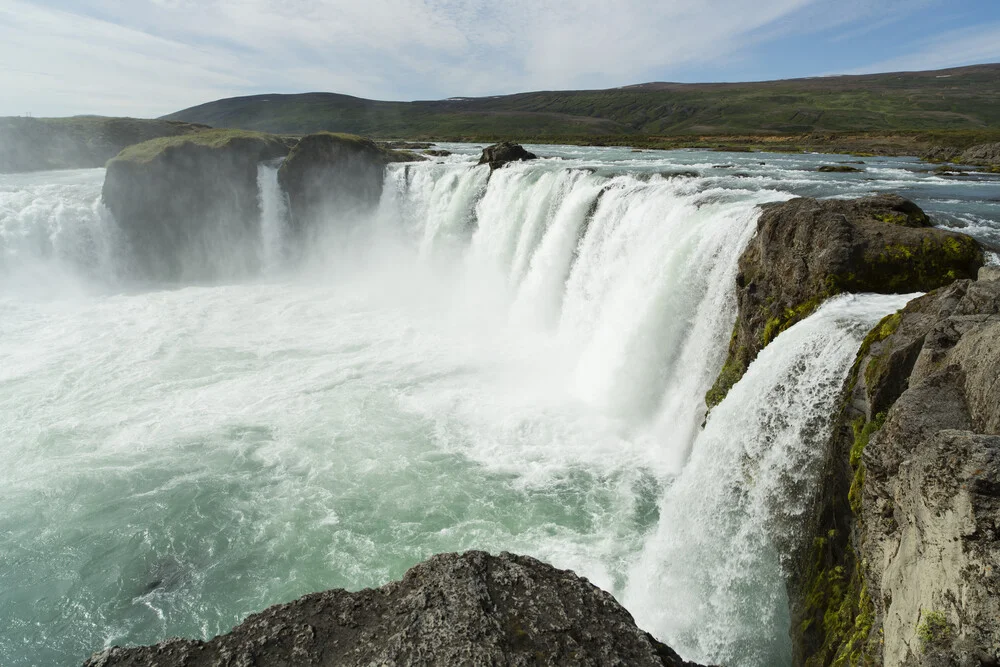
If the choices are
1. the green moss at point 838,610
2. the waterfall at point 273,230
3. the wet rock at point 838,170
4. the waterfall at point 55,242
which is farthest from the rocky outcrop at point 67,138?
the green moss at point 838,610

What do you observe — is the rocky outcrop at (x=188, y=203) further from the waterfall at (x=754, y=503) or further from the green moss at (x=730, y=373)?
the waterfall at (x=754, y=503)

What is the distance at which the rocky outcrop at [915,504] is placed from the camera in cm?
370

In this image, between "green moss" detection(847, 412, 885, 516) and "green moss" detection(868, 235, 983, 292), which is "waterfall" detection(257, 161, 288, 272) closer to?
"green moss" detection(868, 235, 983, 292)

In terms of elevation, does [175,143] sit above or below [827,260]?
above

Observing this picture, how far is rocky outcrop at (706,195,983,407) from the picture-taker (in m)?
9.62

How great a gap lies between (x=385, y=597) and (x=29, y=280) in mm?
36093

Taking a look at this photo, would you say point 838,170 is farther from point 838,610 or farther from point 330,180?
point 330,180

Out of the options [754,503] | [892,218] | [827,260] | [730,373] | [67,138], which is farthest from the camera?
[67,138]

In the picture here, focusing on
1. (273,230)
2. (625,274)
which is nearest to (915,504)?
(625,274)

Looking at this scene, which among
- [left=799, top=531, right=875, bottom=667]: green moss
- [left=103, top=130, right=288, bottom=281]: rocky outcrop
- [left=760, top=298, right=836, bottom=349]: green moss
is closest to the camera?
[left=799, top=531, right=875, bottom=667]: green moss

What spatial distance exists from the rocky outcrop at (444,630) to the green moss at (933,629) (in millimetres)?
1733

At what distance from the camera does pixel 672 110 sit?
456 ft

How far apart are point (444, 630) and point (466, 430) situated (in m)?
10.9

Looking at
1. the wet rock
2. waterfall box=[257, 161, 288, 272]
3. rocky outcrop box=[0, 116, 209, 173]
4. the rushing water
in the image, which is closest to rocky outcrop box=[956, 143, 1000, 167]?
the rushing water
